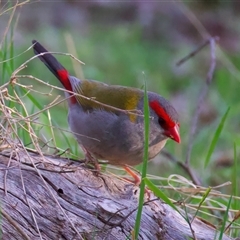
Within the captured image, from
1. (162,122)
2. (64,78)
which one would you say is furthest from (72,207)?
(64,78)

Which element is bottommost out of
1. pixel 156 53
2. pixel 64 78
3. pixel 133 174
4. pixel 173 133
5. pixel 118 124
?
pixel 156 53

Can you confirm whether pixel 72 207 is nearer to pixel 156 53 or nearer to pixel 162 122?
pixel 162 122

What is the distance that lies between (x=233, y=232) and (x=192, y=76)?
5099 mm

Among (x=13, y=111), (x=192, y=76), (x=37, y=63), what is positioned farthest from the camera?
(x=192, y=76)

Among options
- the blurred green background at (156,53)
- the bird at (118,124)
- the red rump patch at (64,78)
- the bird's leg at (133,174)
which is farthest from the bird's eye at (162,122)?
the blurred green background at (156,53)

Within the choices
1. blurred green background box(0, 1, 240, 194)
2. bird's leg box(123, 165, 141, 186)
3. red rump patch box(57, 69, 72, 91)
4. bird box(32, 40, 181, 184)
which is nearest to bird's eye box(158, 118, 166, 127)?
bird box(32, 40, 181, 184)

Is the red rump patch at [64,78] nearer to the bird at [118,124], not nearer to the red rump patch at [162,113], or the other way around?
the bird at [118,124]

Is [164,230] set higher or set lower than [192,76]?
higher

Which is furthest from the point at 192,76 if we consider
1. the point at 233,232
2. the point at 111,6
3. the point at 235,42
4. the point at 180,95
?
the point at 233,232

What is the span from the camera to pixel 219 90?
22.8 feet

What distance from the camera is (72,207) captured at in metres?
3.08

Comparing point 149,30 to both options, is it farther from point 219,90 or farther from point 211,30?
point 219,90

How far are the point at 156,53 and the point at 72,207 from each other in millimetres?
5955

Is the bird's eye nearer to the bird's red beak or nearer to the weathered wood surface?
the bird's red beak
